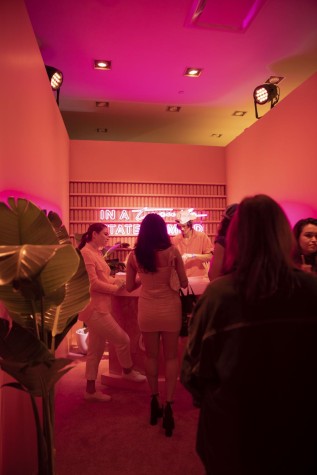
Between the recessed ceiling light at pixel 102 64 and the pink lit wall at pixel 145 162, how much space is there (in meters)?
1.42

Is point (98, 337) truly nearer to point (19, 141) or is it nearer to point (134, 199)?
point (19, 141)

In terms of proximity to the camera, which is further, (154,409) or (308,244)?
(308,244)

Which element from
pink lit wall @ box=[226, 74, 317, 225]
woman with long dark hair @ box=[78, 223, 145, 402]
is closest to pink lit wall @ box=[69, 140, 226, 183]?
pink lit wall @ box=[226, 74, 317, 225]

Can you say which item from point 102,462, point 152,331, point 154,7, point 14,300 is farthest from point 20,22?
point 102,462

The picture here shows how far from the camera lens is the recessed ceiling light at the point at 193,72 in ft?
15.1

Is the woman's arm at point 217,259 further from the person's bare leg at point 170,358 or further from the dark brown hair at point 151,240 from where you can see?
the person's bare leg at point 170,358

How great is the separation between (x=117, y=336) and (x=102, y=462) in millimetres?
1014

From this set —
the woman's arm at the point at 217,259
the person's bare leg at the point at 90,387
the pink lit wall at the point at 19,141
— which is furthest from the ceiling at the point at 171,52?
the person's bare leg at the point at 90,387

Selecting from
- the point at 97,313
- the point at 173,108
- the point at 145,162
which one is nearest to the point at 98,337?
the point at 97,313

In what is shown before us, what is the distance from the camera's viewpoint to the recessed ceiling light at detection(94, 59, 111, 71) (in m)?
4.38

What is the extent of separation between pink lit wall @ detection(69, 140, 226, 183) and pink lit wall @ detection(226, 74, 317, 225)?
2.93 ft

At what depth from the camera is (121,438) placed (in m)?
2.43

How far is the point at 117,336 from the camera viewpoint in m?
3.01

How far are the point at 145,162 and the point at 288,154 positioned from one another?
8.46 ft
